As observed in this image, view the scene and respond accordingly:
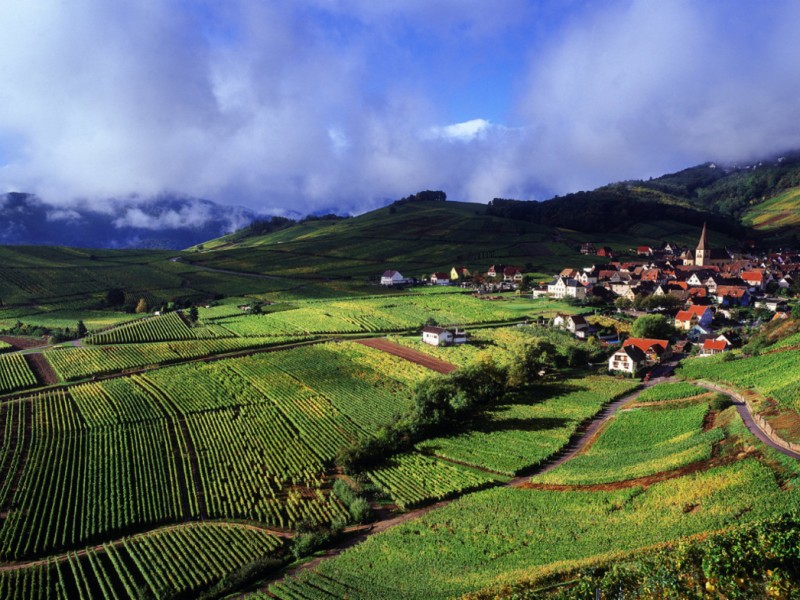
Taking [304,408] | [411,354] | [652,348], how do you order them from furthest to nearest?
[411,354] → [652,348] → [304,408]

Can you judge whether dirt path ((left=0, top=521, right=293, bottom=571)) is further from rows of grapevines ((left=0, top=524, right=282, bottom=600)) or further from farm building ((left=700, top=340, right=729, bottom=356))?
farm building ((left=700, top=340, right=729, bottom=356))

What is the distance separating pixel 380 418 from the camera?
48.8 m

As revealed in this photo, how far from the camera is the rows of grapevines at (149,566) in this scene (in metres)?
27.9

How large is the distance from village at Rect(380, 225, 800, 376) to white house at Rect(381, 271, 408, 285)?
0.24 meters

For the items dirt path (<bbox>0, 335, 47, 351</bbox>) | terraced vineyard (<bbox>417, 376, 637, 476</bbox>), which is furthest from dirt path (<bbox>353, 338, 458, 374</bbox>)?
dirt path (<bbox>0, 335, 47, 351</bbox>)

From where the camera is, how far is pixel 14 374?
60094 mm

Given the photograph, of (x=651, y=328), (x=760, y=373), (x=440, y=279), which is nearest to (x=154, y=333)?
(x=651, y=328)

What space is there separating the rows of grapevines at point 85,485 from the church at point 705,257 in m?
135

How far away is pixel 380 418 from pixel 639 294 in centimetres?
6300

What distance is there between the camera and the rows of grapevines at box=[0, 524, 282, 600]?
Answer: 2794cm

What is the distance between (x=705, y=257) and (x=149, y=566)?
475 ft

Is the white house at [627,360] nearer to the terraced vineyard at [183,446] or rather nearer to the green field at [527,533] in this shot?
the terraced vineyard at [183,446]

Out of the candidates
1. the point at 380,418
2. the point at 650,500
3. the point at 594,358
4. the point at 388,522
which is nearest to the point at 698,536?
the point at 650,500

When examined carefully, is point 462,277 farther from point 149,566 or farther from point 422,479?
point 149,566
